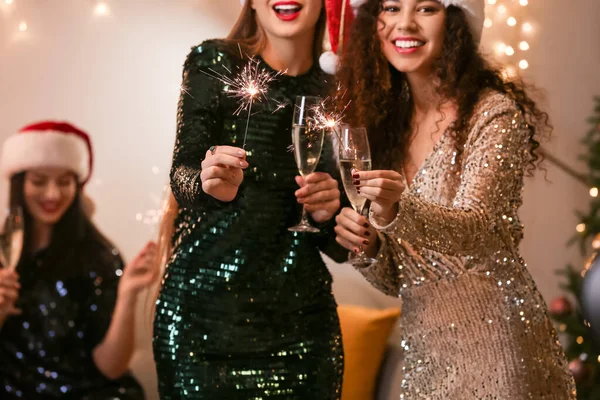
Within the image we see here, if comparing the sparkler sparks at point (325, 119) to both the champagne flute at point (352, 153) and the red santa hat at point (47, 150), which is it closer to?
the champagne flute at point (352, 153)

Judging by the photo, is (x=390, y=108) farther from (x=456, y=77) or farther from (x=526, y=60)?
(x=526, y=60)

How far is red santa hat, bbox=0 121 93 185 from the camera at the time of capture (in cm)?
279

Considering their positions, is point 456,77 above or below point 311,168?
above

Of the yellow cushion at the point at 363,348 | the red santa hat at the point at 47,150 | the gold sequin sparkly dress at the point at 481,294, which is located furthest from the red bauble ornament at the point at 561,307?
the red santa hat at the point at 47,150

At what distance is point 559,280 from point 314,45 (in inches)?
97.8

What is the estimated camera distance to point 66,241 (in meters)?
2.83

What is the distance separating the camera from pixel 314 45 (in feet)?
5.62

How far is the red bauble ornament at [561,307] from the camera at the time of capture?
3.35m

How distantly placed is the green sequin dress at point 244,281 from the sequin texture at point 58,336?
1213mm

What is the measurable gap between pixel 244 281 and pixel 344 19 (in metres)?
0.68

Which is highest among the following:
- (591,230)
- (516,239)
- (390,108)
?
(390,108)

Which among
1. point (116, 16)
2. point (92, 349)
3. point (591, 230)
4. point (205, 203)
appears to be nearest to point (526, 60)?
point (591, 230)

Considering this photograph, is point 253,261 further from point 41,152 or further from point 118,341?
point 41,152

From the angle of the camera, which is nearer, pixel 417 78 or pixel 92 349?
pixel 417 78
